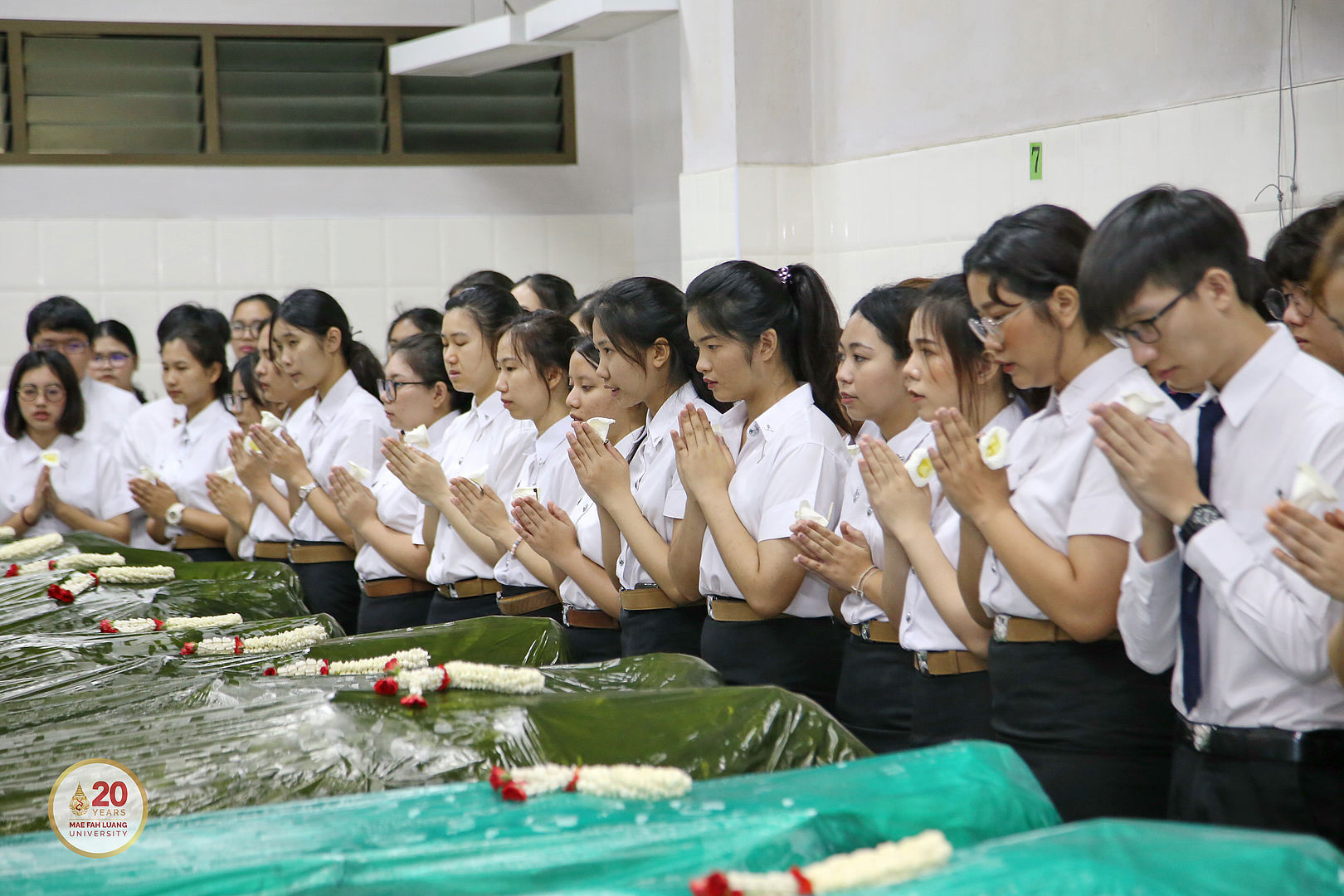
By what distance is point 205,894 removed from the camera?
55.7 inches

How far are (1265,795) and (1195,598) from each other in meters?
0.27

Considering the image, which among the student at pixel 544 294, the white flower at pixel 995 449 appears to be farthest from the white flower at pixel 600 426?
the student at pixel 544 294

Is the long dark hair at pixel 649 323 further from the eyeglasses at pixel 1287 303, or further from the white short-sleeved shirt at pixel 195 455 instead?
the white short-sleeved shirt at pixel 195 455

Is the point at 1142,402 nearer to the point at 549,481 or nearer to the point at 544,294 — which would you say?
the point at 549,481

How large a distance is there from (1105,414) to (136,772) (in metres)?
1.42

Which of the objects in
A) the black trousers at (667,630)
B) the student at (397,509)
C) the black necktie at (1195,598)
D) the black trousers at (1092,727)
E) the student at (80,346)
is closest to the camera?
the black necktie at (1195,598)

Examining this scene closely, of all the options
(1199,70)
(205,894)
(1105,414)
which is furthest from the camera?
(1199,70)

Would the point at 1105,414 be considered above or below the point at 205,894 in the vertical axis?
above

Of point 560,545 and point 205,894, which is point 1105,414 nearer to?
point 205,894

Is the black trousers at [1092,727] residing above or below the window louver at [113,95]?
below

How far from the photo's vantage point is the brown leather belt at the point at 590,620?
3264 millimetres

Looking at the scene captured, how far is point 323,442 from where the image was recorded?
15.0ft

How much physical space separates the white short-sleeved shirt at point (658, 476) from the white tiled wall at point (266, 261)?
3940mm

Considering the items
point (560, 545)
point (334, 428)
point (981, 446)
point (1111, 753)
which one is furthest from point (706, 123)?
point (1111, 753)
